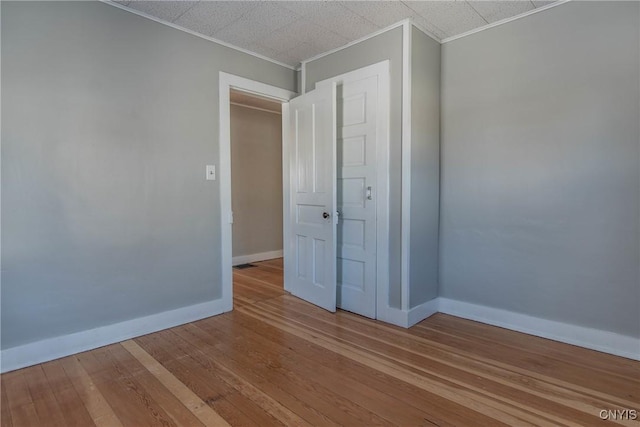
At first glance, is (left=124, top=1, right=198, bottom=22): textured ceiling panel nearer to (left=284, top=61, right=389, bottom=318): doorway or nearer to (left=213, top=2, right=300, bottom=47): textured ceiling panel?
(left=213, top=2, right=300, bottom=47): textured ceiling panel

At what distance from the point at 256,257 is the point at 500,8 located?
4.47 m

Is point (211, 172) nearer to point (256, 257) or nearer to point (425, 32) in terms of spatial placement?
point (425, 32)

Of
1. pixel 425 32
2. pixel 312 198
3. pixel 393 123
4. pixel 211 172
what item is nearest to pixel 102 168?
pixel 211 172

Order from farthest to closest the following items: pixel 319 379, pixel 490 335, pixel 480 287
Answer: pixel 480 287
pixel 490 335
pixel 319 379

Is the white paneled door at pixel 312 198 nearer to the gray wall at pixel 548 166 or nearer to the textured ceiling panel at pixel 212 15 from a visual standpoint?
the textured ceiling panel at pixel 212 15

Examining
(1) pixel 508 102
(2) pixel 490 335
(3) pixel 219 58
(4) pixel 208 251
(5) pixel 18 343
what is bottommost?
(2) pixel 490 335

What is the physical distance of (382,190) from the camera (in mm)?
2855

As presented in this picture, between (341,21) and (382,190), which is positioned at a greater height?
(341,21)

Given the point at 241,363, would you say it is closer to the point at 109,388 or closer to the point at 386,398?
the point at 109,388

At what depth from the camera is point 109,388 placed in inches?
75.7

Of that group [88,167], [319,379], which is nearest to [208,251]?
[88,167]

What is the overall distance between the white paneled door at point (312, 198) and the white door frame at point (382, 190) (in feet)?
1.30

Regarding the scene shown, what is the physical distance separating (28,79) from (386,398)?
9.36 feet

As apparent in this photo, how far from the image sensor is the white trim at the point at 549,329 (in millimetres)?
2275
